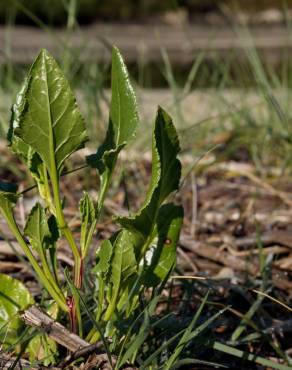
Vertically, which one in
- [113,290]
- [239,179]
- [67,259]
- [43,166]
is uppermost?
[43,166]

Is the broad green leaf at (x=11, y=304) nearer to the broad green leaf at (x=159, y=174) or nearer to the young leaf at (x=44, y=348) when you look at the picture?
the young leaf at (x=44, y=348)

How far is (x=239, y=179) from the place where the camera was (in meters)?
1.83

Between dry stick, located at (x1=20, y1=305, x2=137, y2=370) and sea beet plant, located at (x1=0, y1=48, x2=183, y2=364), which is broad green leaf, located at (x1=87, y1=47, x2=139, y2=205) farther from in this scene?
dry stick, located at (x1=20, y1=305, x2=137, y2=370)

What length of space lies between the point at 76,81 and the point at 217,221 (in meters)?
0.67

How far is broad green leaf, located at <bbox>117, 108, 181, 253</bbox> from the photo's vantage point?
2.39 ft

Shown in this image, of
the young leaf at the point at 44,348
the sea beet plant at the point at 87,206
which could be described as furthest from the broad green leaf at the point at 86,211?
the young leaf at the point at 44,348

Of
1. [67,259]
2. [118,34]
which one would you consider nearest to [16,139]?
[67,259]

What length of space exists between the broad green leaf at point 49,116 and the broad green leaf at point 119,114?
38 millimetres

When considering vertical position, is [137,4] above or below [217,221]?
below

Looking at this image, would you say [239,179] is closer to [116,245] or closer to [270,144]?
[270,144]

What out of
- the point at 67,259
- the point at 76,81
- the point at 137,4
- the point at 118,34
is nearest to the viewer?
the point at 67,259

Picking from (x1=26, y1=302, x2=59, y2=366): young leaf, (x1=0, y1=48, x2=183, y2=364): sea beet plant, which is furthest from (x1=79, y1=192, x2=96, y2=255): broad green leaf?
(x1=26, y1=302, x2=59, y2=366): young leaf

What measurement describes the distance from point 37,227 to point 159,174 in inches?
5.3

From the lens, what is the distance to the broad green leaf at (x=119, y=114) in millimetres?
756
